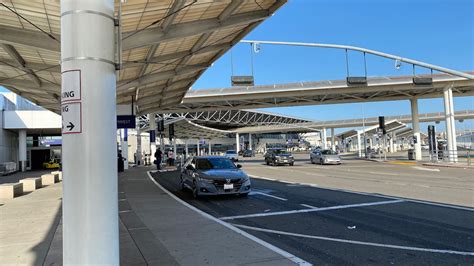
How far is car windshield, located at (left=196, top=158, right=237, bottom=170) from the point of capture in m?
14.5

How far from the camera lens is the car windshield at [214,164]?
47.5ft

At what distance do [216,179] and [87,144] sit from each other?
10.1m

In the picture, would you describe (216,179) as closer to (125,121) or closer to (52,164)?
(125,121)

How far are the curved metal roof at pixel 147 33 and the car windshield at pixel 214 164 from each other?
4.41 m

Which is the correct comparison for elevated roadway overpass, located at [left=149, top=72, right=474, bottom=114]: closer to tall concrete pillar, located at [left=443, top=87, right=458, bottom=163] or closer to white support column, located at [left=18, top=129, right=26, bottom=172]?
tall concrete pillar, located at [left=443, top=87, right=458, bottom=163]

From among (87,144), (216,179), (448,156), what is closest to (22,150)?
(216,179)

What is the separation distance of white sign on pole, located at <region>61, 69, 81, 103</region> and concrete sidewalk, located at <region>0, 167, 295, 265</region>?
11.1ft

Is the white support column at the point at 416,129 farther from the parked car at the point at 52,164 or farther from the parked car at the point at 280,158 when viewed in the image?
the parked car at the point at 52,164

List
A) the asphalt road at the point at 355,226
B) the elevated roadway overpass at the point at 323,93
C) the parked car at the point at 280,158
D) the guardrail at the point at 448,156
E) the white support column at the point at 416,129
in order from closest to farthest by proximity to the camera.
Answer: the asphalt road at the point at 355,226, the guardrail at the point at 448,156, the elevated roadway overpass at the point at 323,93, the parked car at the point at 280,158, the white support column at the point at 416,129

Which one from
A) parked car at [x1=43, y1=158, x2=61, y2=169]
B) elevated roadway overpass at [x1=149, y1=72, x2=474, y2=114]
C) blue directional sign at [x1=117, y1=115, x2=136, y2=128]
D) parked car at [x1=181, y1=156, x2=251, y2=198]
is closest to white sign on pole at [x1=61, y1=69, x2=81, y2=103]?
parked car at [x1=181, y1=156, x2=251, y2=198]

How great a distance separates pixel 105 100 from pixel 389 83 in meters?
34.9

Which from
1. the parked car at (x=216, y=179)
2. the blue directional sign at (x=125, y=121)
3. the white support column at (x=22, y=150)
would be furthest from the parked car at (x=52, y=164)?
the parked car at (x=216, y=179)

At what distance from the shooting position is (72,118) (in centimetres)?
305

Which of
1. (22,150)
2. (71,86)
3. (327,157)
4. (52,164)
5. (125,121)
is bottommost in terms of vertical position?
(327,157)
